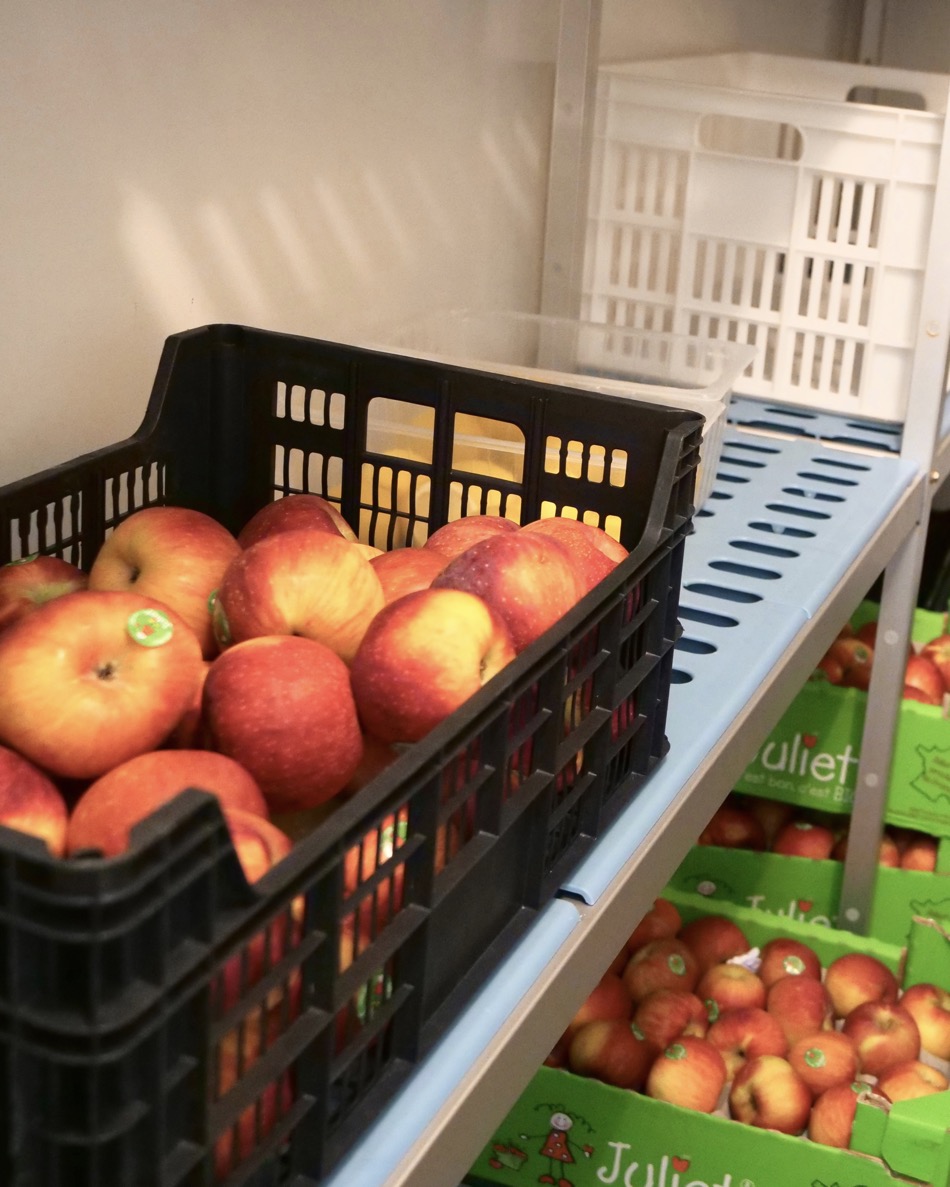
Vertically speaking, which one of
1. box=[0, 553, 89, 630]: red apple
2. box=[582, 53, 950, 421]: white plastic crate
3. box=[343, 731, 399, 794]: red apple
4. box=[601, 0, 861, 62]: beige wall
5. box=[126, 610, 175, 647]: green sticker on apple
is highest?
box=[601, 0, 861, 62]: beige wall

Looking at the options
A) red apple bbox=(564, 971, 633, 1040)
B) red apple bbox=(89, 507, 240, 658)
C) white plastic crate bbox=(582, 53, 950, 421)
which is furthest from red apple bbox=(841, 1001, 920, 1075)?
red apple bbox=(89, 507, 240, 658)

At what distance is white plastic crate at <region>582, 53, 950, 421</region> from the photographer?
142 centimetres

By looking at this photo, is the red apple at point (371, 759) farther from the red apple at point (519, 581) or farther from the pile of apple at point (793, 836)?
the pile of apple at point (793, 836)

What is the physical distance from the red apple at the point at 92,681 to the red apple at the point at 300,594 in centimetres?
7

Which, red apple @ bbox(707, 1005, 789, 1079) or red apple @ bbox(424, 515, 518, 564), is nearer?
red apple @ bbox(424, 515, 518, 564)

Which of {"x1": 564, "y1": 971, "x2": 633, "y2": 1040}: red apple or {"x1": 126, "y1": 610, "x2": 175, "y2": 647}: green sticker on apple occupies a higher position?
{"x1": 126, "y1": 610, "x2": 175, "y2": 647}: green sticker on apple

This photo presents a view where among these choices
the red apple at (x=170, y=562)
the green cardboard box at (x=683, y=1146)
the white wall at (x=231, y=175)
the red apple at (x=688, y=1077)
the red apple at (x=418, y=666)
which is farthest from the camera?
the red apple at (x=688, y=1077)

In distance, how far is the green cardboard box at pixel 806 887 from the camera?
1.60 metres

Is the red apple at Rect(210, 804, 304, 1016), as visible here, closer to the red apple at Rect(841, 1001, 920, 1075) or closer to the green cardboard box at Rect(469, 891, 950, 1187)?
the green cardboard box at Rect(469, 891, 950, 1187)

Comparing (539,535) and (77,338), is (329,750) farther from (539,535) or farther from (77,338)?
(77,338)

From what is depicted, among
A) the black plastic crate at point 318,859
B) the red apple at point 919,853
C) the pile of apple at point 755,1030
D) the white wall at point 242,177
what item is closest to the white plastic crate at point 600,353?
the white wall at point 242,177

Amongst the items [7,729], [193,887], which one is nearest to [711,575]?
[7,729]

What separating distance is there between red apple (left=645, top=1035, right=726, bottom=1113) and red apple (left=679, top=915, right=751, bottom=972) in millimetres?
172

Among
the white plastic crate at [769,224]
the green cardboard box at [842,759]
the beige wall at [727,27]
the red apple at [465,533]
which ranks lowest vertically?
the green cardboard box at [842,759]
